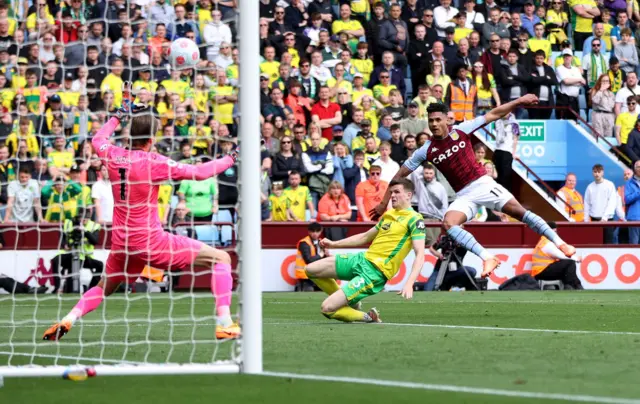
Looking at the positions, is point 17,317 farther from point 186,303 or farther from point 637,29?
point 637,29

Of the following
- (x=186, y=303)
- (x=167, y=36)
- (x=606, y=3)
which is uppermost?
(x=606, y=3)

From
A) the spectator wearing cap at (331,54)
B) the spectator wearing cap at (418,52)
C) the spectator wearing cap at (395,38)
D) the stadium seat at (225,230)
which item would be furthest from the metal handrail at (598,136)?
the stadium seat at (225,230)

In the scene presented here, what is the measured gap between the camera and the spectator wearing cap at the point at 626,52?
28.0m

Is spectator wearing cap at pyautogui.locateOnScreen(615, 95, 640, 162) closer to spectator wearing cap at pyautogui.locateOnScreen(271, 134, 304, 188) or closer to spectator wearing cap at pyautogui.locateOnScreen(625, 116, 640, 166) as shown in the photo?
spectator wearing cap at pyautogui.locateOnScreen(625, 116, 640, 166)

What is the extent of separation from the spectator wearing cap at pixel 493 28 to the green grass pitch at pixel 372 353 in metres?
12.3

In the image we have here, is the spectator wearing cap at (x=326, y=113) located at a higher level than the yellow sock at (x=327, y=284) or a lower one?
higher

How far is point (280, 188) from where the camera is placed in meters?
22.6

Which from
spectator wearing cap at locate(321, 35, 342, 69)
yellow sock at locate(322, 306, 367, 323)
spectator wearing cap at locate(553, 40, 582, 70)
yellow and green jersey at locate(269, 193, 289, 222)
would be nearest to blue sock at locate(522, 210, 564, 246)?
yellow sock at locate(322, 306, 367, 323)

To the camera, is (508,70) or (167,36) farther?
(508,70)

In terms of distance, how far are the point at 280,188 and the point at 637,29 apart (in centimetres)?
1134

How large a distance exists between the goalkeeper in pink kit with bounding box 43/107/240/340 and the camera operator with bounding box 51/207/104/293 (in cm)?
881

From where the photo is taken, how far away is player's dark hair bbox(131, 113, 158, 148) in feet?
33.5

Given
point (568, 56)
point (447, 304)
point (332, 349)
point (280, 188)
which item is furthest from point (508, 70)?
point (332, 349)

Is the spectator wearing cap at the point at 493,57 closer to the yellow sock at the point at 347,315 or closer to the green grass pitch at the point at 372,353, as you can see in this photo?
the green grass pitch at the point at 372,353
